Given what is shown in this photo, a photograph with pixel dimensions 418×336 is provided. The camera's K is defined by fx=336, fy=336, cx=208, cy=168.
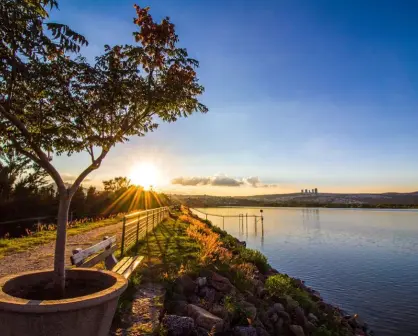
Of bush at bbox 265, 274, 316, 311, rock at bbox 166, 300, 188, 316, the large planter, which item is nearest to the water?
bush at bbox 265, 274, 316, 311

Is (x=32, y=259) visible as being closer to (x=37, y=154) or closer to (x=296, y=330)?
(x=37, y=154)

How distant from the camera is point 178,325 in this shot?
5801mm

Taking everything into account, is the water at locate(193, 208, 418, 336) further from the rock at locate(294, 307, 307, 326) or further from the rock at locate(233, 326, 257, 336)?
the rock at locate(233, 326, 257, 336)

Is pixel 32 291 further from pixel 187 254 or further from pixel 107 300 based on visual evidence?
pixel 187 254

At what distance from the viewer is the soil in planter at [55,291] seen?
4538 mm

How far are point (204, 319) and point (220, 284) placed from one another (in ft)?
8.22

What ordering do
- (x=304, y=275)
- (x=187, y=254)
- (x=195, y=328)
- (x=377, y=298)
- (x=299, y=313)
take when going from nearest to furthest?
(x=195, y=328) → (x=299, y=313) → (x=187, y=254) → (x=377, y=298) → (x=304, y=275)

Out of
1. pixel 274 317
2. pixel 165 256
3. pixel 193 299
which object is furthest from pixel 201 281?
pixel 165 256

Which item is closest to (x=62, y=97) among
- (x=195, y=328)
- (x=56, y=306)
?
(x=56, y=306)

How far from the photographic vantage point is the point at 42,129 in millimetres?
4707

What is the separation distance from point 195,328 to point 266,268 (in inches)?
437

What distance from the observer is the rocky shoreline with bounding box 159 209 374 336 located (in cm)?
648

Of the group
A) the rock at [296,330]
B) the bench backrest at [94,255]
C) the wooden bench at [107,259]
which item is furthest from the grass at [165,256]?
the rock at [296,330]

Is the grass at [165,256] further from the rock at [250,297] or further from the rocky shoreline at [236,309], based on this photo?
the rock at [250,297]
